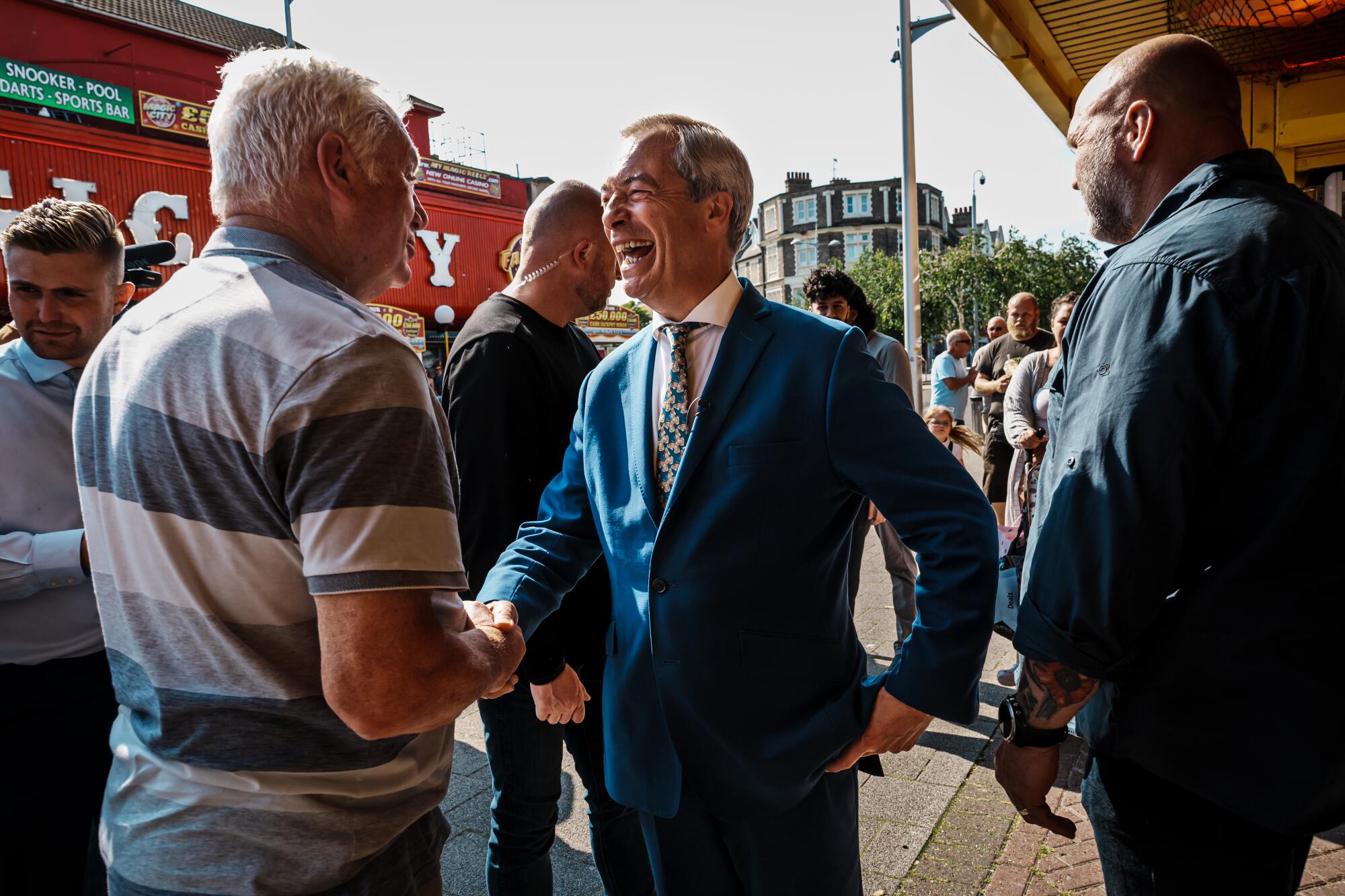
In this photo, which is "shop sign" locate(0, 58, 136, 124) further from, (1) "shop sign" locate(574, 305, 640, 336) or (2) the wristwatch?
(2) the wristwatch

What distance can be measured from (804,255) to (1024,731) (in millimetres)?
73083

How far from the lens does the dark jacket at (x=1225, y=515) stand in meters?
1.36

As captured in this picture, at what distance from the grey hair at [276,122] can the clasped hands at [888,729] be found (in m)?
1.36

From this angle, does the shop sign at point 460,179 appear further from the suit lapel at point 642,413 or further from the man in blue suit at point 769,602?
the man in blue suit at point 769,602

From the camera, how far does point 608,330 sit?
29.9 m

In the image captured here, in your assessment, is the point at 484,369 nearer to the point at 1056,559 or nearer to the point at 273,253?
the point at 273,253

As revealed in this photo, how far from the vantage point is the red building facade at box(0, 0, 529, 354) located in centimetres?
1700

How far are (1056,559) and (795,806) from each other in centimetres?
71

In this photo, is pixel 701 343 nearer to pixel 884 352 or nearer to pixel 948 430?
pixel 884 352

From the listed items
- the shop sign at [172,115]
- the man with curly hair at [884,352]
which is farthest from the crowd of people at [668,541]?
the shop sign at [172,115]

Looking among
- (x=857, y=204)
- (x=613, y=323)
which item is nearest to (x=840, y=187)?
(x=857, y=204)

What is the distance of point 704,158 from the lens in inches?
77.7

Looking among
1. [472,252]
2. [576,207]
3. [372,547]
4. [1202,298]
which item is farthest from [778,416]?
[472,252]

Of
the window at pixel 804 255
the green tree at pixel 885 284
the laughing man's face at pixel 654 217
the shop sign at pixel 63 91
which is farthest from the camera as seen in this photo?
the window at pixel 804 255
